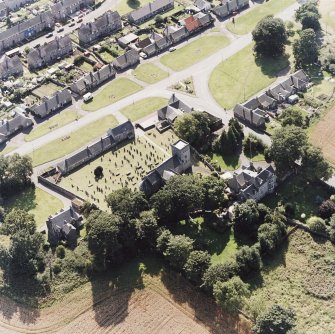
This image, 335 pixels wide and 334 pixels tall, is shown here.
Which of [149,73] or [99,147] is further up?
[149,73]

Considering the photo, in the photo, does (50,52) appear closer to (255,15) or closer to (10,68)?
(10,68)

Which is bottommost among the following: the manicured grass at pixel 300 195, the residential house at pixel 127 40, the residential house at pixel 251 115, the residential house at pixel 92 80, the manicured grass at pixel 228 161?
the manicured grass at pixel 300 195

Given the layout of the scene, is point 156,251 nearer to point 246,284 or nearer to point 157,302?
point 157,302

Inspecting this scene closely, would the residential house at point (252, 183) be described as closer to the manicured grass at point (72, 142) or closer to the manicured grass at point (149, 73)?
the manicured grass at point (72, 142)

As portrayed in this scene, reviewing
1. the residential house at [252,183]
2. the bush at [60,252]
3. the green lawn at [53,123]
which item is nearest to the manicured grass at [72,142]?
the green lawn at [53,123]

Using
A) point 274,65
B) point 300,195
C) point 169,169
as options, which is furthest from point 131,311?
point 274,65
